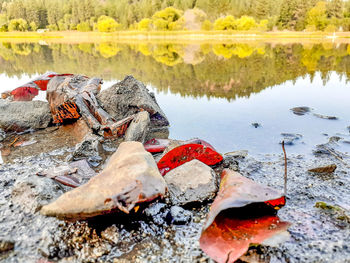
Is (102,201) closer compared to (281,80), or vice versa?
(102,201)

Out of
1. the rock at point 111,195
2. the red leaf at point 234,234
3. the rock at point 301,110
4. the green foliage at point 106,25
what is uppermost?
the green foliage at point 106,25

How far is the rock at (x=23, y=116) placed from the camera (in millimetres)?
4266

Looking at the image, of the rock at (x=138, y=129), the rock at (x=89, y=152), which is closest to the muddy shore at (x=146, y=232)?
Answer: the rock at (x=89, y=152)

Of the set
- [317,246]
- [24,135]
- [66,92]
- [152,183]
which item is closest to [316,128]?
[317,246]

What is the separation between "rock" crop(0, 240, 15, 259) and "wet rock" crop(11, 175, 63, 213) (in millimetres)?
340

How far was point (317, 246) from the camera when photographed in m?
1.75

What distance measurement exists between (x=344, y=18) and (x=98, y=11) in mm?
72192

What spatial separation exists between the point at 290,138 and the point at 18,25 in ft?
295

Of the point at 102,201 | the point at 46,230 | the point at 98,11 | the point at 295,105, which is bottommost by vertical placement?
the point at 295,105

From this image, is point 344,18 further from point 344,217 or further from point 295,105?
point 344,217

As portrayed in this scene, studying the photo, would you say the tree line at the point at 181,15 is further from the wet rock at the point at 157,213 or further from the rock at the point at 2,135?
the wet rock at the point at 157,213

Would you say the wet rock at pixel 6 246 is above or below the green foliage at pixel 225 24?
below

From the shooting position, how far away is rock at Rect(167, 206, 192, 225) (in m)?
2.00

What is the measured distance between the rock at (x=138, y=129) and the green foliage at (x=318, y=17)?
6563 centimetres
